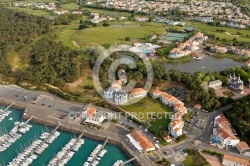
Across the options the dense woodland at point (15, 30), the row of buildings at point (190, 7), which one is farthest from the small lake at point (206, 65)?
the row of buildings at point (190, 7)

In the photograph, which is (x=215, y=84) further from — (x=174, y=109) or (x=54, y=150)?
(x=54, y=150)

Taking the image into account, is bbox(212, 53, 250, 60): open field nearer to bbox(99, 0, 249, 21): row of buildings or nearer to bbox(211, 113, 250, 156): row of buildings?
bbox(211, 113, 250, 156): row of buildings

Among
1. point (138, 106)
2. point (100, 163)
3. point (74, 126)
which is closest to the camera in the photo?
point (100, 163)

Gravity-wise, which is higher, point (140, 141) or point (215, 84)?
point (215, 84)

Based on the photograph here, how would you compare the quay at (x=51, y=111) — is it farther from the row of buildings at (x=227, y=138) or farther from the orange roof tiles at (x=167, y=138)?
the row of buildings at (x=227, y=138)

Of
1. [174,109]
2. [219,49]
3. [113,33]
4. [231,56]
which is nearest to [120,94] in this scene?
A: [174,109]

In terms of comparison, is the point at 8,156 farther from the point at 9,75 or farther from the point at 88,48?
the point at 88,48

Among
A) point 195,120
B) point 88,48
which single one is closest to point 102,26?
point 88,48
